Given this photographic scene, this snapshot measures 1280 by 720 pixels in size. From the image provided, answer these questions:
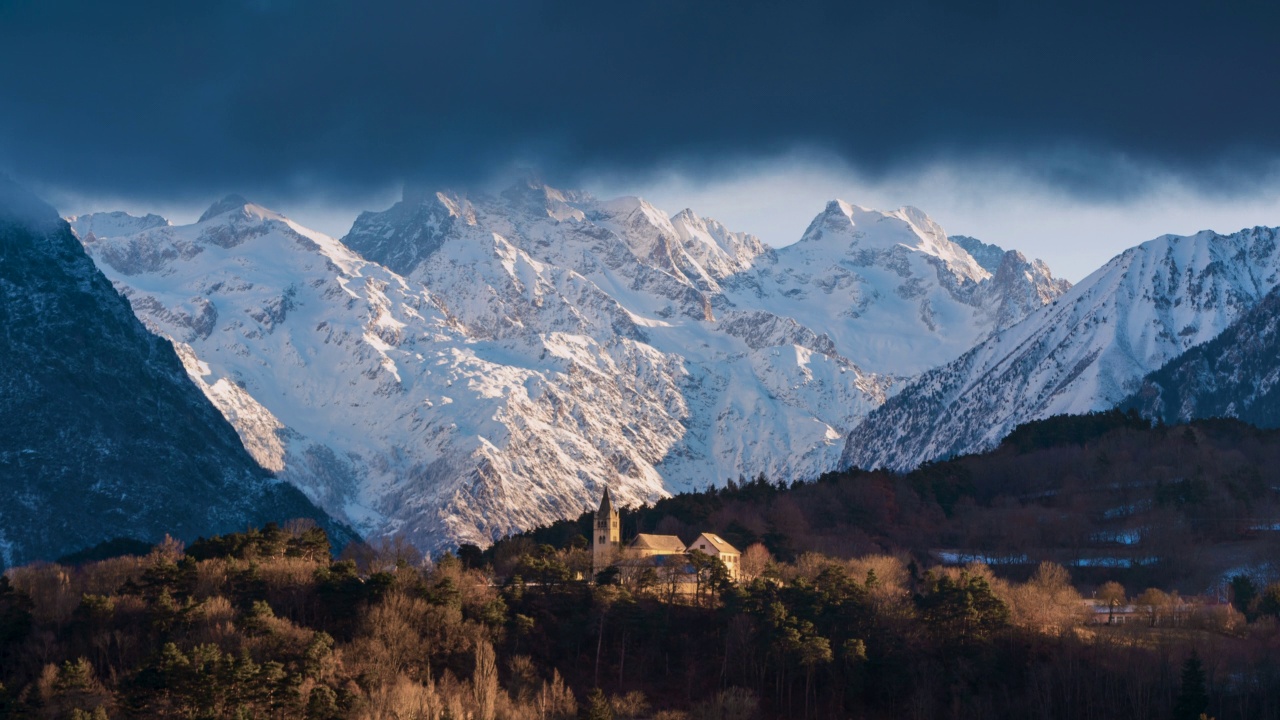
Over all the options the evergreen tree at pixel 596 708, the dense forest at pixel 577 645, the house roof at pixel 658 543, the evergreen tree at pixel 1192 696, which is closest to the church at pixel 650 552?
the house roof at pixel 658 543

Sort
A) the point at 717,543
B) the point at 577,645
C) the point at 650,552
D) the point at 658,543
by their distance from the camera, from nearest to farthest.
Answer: the point at 577,645 < the point at 650,552 < the point at 717,543 < the point at 658,543

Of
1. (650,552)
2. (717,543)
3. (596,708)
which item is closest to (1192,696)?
(596,708)

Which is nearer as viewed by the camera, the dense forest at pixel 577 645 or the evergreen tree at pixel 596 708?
the dense forest at pixel 577 645

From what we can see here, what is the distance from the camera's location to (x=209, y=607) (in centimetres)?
13612

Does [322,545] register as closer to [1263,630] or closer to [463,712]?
[463,712]

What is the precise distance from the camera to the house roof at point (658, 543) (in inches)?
7151

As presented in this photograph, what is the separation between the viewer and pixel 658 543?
18450 cm

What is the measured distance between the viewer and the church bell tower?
175500mm

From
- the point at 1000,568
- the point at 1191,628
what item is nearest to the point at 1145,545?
the point at 1000,568

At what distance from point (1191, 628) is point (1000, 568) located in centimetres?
3954

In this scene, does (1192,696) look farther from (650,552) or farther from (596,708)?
(650,552)

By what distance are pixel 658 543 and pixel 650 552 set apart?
3.55 meters

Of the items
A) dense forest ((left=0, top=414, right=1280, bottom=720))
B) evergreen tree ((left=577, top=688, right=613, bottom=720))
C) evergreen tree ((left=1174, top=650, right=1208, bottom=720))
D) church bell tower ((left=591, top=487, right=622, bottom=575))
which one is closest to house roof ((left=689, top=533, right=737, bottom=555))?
church bell tower ((left=591, top=487, right=622, bottom=575))

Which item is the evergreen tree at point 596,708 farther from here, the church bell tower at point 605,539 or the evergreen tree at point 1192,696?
the evergreen tree at point 1192,696
